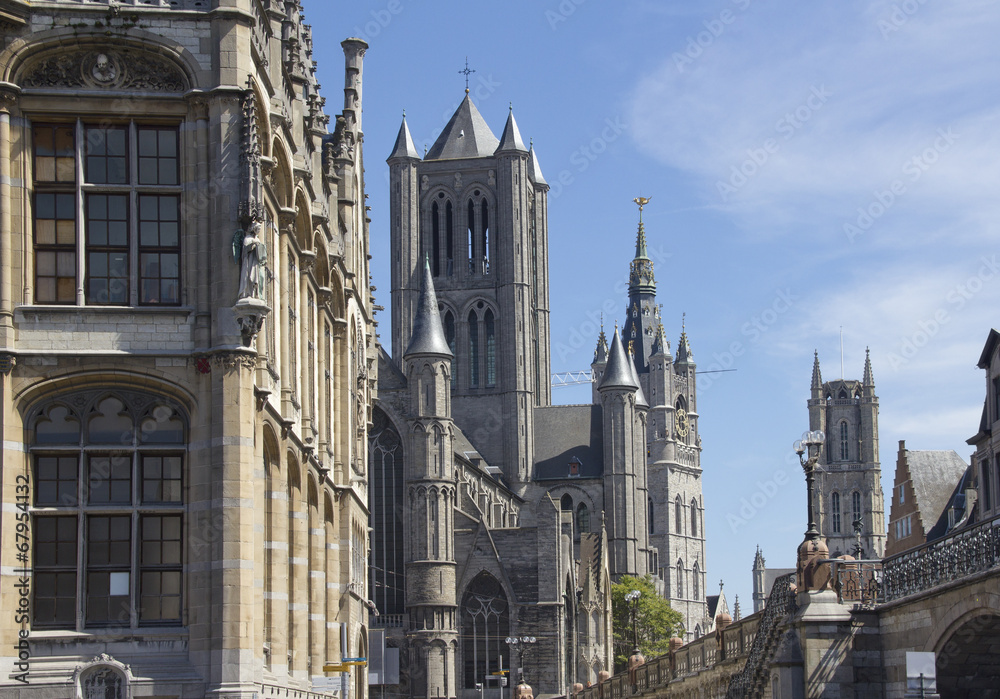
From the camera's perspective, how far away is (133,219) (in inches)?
863

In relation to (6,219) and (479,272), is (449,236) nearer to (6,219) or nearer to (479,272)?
(479,272)

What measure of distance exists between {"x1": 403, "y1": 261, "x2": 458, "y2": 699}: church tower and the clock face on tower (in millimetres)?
74628

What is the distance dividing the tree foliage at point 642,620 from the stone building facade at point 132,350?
7947 cm

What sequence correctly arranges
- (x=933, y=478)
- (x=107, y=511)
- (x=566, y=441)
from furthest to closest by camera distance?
(x=566, y=441) < (x=933, y=478) < (x=107, y=511)

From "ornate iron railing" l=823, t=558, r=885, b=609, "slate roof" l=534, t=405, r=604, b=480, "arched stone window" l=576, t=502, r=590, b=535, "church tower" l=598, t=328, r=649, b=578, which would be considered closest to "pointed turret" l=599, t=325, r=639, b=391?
"church tower" l=598, t=328, r=649, b=578

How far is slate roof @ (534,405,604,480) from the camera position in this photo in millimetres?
108125

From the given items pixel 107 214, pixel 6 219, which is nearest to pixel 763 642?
pixel 107 214

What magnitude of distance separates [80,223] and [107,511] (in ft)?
13.0

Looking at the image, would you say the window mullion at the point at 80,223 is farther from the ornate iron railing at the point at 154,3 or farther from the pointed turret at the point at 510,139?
the pointed turret at the point at 510,139

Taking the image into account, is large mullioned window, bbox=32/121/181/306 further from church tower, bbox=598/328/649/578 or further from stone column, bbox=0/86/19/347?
church tower, bbox=598/328/649/578

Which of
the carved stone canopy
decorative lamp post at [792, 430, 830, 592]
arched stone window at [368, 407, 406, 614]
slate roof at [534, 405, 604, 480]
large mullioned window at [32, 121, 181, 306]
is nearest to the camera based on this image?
large mullioned window at [32, 121, 181, 306]

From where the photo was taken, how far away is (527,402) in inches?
4129

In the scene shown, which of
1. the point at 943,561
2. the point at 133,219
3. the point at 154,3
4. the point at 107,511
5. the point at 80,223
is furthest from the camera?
the point at 943,561

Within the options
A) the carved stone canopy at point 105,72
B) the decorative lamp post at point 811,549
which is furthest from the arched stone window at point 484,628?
the carved stone canopy at point 105,72
